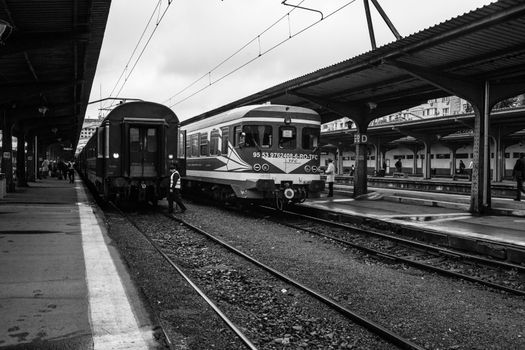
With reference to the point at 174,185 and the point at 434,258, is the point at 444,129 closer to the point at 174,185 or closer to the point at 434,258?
the point at 174,185

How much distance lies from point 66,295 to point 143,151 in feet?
33.8

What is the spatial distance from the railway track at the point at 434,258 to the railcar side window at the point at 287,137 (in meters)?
2.71

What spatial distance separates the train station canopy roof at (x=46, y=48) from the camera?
9.68m

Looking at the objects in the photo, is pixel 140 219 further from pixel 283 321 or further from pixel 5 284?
pixel 283 321

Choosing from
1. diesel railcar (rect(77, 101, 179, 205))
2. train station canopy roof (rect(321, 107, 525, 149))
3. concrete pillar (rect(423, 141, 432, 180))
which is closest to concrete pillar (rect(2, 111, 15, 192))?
diesel railcar (rect(77, 101, 179, 205))

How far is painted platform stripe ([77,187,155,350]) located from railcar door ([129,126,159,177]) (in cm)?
738

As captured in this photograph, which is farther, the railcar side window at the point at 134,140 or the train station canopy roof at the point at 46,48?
the railcar side window at the point at 134,140

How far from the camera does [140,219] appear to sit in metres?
14.2

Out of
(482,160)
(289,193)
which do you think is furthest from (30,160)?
(482,160)

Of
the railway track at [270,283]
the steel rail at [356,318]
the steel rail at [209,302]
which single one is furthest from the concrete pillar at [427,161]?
the steel rail at [356,318]

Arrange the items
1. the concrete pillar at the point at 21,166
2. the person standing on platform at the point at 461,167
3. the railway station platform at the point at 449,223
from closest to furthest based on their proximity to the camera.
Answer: the railway station platform at the point at 449,223 → the concrete pillar at the point at 21,166 → the person standing on platform at the point at 461,167

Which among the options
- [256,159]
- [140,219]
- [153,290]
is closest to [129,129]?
[140,219]

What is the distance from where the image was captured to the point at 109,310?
15.8 feet

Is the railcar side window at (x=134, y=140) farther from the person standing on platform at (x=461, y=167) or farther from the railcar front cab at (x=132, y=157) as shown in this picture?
the person standing on platform at (x=461, y=167)
